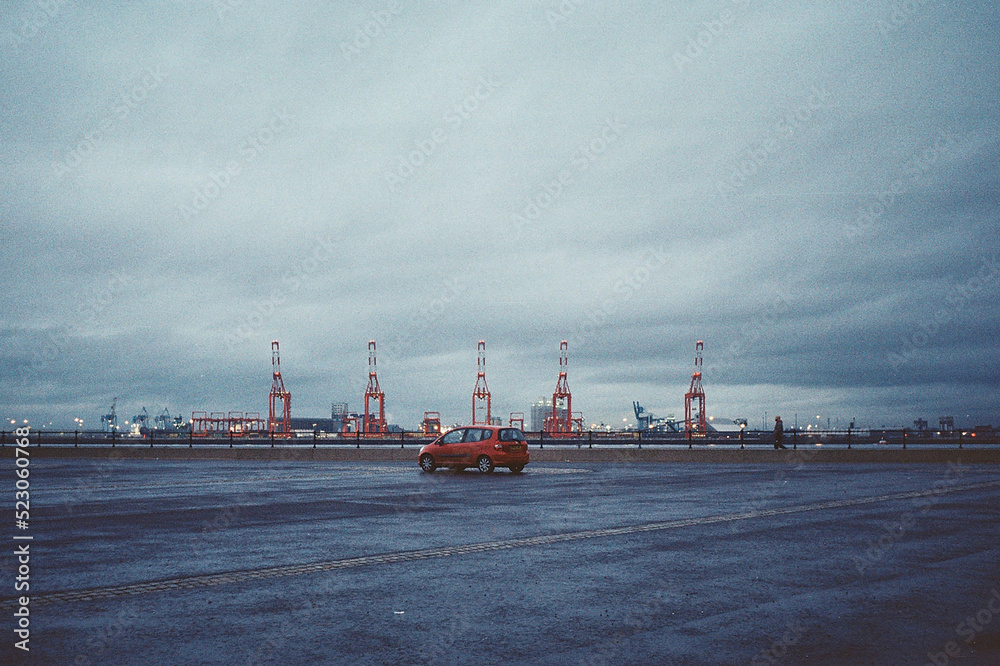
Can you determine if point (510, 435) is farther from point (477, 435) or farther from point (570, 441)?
point (570, 441)

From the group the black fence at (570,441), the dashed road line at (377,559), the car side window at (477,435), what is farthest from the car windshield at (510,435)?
the dashed road line at (377,559)

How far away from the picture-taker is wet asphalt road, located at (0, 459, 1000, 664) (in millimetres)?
5824

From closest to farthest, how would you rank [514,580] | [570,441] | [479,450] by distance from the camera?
[514,580], [479,450], [570,441]

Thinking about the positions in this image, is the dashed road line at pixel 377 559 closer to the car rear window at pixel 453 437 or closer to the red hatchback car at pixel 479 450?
the red hatchback car at pixel 479 450

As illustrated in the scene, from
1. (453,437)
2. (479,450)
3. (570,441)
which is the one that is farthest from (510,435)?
(570,441)

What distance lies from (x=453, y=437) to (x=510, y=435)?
6.88 ft

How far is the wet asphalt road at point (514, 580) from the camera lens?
582 cm

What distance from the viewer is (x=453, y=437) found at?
91.6ft

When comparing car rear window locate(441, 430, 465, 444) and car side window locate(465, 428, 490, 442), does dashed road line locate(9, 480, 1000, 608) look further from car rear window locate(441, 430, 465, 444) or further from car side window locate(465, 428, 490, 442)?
car rear window locate(441, 430, 465, 444)

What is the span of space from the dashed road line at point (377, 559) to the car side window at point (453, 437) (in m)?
14.2

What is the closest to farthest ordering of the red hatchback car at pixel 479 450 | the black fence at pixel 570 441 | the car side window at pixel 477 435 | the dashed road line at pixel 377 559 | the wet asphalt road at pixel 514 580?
the wet asphalt road at pixel 514 580 → the dashed road line at pixel 377 559 → the red hatchback car at pixel 479 450 → the car side window at pixel 477 435 → the black fence at pixel 570 441

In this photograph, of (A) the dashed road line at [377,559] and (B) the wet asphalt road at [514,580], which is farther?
(A) the dashed road line at [377,559]

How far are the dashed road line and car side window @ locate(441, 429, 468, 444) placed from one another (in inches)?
560

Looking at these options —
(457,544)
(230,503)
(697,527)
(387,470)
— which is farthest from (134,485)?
(697,527)
